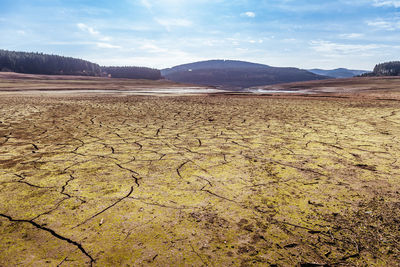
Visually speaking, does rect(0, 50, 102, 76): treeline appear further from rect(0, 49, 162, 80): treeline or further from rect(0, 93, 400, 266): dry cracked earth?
rect(0, 93, 400, 266): dry cracked earth

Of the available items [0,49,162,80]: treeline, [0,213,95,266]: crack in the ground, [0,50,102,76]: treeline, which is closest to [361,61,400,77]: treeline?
[0,49,162,80]: treeline

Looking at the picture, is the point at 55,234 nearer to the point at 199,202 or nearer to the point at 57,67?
the point at 199,202

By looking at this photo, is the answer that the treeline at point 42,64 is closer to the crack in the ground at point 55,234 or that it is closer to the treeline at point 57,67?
the treeline at point 57,67

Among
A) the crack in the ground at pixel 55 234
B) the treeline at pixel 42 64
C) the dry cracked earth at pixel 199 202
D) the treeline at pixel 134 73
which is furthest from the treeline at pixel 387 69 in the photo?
the treeline at pixel 42 64

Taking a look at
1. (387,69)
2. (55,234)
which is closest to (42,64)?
(55,234)

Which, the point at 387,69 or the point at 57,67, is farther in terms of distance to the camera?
the point at 57,67


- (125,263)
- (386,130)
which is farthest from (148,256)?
(386,130)
